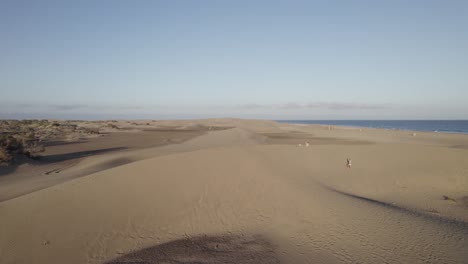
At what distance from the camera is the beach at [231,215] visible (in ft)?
24.0

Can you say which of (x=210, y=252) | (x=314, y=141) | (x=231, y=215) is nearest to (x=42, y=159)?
(x=231, y=215)

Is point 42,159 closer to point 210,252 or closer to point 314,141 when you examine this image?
point 210,252

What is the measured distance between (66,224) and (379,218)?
9331mm

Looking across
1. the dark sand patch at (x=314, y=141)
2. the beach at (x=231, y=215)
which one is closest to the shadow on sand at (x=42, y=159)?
the beach at (x=231, y=215)

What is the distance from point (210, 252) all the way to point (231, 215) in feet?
7.86

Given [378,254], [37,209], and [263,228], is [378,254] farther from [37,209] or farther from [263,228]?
[37,209]

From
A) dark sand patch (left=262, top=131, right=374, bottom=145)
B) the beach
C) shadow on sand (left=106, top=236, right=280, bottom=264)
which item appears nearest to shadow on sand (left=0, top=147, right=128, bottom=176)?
the beach

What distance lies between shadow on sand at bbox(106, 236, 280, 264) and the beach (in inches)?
1.0

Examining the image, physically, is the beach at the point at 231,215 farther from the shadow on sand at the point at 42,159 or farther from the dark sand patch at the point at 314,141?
the dark sand patch at the point at 314,141

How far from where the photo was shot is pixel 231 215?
9.71 m

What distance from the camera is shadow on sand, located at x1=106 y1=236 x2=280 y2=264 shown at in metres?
7.01

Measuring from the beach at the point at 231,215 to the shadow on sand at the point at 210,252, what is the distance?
3 cm

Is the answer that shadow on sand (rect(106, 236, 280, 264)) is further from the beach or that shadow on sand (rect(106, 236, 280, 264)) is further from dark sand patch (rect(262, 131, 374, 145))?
dark sand patch (rect(262, 131, 374, 145))

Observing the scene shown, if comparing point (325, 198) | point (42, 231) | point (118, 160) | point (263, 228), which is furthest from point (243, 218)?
point (118, 160)
